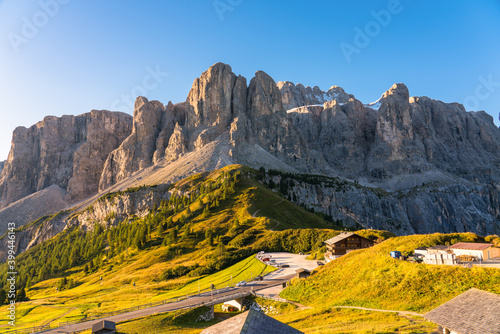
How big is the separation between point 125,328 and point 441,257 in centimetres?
4138

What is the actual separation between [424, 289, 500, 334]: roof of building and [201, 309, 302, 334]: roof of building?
1167 centimetres

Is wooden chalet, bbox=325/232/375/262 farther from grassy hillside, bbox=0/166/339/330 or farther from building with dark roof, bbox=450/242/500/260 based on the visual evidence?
building with dark roof, bbox=450/242/500/260

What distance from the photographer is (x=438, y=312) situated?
24656 millimetres

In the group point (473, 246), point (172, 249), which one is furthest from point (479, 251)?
point (172, 249)

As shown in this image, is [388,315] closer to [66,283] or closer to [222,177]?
[66,283]

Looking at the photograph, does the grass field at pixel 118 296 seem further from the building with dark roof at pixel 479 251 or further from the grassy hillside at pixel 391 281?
the building with dark roof at pixel 479 251

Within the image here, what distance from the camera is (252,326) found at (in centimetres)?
1912

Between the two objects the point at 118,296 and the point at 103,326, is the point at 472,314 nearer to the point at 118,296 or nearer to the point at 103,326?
the point at 103,326

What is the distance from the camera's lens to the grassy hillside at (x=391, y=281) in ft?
109

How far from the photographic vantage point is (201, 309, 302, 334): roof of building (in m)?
19.0

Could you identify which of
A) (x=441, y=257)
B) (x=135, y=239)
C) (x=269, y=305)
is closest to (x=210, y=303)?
(x=269, y=305)

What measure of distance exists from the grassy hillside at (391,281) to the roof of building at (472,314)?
8.54 m

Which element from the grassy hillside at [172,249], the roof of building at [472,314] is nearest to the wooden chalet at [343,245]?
the grassy hillside at [172,249]

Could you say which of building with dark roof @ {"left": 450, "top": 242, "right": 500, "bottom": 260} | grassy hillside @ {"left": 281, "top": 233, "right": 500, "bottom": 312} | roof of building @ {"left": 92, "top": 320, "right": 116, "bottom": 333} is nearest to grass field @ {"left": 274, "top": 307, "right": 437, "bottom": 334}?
grassy hillside @ {"left": 281, "top": 233, "right": 500, "bottom": 312}
